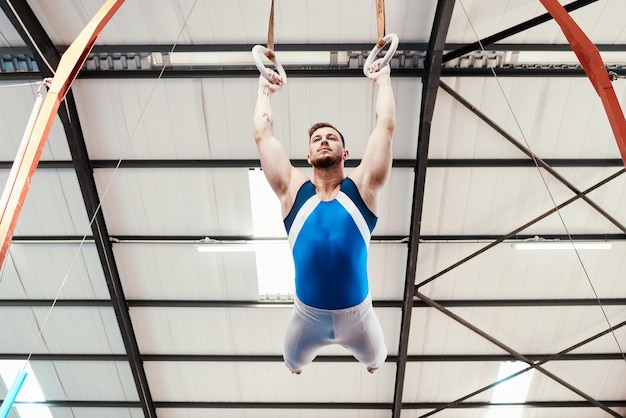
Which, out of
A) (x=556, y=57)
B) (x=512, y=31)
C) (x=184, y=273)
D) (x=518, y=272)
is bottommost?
(x=184, y=273)

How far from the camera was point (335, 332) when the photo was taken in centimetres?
352

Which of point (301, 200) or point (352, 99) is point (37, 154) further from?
point (352, 99)

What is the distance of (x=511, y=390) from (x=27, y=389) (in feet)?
34.0

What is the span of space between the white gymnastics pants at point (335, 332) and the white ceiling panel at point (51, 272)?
5744 millimetres

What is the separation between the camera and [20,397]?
987 cm

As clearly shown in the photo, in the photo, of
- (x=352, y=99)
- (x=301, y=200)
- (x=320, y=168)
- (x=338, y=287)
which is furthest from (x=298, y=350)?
(x=352, y=99)

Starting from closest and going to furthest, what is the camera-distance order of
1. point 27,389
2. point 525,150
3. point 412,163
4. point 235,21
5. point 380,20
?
1. point 380,20
2. point 235,21
3. point 525,150
4. point 412,163
5. point 27,389

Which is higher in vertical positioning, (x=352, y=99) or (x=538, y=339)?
(x=352, y=99)

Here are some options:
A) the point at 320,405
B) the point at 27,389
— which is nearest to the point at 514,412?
the point at 320,405

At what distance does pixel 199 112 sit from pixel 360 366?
595cm

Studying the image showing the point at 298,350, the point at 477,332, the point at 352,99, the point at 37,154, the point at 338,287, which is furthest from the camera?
the point at 477,332

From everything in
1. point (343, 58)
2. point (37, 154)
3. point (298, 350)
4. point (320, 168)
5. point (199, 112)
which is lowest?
point (298, 350)

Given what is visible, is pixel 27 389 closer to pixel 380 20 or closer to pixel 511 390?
pixel 511 390

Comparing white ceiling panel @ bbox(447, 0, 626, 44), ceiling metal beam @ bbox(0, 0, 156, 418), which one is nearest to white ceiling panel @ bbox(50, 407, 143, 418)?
ceiling metal beam @ bbox(0, 0, 156, 418)
